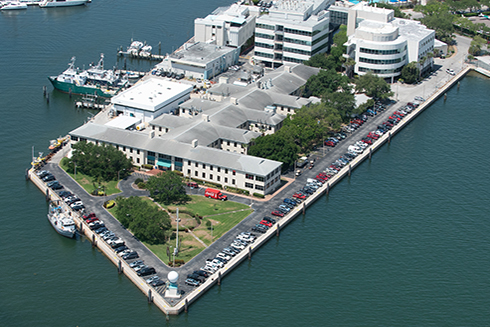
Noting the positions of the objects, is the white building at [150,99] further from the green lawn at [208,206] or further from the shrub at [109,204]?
the shrub at [109,204]

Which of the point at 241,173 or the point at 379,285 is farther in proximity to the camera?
the point at 241,173

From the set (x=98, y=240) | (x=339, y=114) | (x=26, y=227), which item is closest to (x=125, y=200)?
(x=98, y=240)

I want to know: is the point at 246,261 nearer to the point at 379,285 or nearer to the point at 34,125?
the point at 379,285

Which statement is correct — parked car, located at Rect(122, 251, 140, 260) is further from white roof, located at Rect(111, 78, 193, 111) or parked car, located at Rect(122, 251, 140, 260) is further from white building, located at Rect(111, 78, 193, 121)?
white roof, located at Rect(111, 78, 193, 111)

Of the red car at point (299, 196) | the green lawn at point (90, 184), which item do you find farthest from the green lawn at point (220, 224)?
the green lawn at point (90, 184)

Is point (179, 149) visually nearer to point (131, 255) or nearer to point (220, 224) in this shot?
point (220, 224)

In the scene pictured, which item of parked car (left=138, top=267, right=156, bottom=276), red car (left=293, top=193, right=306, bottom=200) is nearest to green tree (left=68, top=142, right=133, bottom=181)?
red car (left=293, top=193, right=306, bottom=200)

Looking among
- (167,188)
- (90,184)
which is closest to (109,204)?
(90,184)
